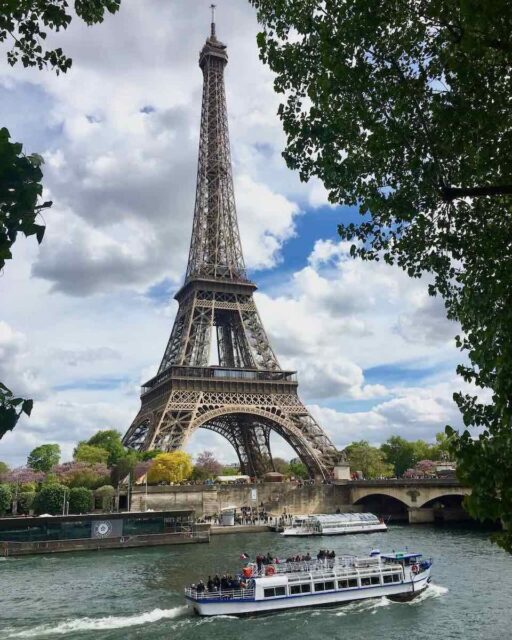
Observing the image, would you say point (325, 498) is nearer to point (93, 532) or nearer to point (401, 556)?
point (93, 532)

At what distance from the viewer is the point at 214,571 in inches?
1432

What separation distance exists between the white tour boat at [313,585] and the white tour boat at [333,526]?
1052 inches

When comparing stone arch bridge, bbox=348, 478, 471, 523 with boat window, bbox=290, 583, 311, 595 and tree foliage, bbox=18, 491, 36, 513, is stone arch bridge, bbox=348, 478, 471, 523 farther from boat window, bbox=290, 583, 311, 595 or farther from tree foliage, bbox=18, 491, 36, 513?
tree foliage, bbox=18, 491, 36, 513

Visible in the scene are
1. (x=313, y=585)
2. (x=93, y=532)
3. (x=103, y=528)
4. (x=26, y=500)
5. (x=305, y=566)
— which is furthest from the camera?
(x=26, y=500)

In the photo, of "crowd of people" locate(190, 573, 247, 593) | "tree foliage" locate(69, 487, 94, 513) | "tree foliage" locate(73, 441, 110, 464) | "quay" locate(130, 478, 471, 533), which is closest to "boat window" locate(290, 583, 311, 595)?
"crowd of people" locate(190, 573, 247, 593)

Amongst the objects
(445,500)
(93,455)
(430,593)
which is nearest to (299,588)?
(430,593)

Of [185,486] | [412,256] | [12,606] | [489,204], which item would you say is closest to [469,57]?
[489,204]

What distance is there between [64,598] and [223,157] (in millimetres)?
74395

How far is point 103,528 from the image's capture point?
2014 inches

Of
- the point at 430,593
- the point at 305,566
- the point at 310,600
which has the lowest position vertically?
the point at 430,593

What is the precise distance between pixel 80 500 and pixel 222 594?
36.7 metres

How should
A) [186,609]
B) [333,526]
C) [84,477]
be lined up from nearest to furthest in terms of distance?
[186,609] → [333,526] → [84,477]

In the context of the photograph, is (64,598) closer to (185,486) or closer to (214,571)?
(214,571)

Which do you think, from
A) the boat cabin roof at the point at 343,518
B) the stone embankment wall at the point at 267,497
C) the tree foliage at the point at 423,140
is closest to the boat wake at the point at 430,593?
the tree foliage at the point at 423,140
